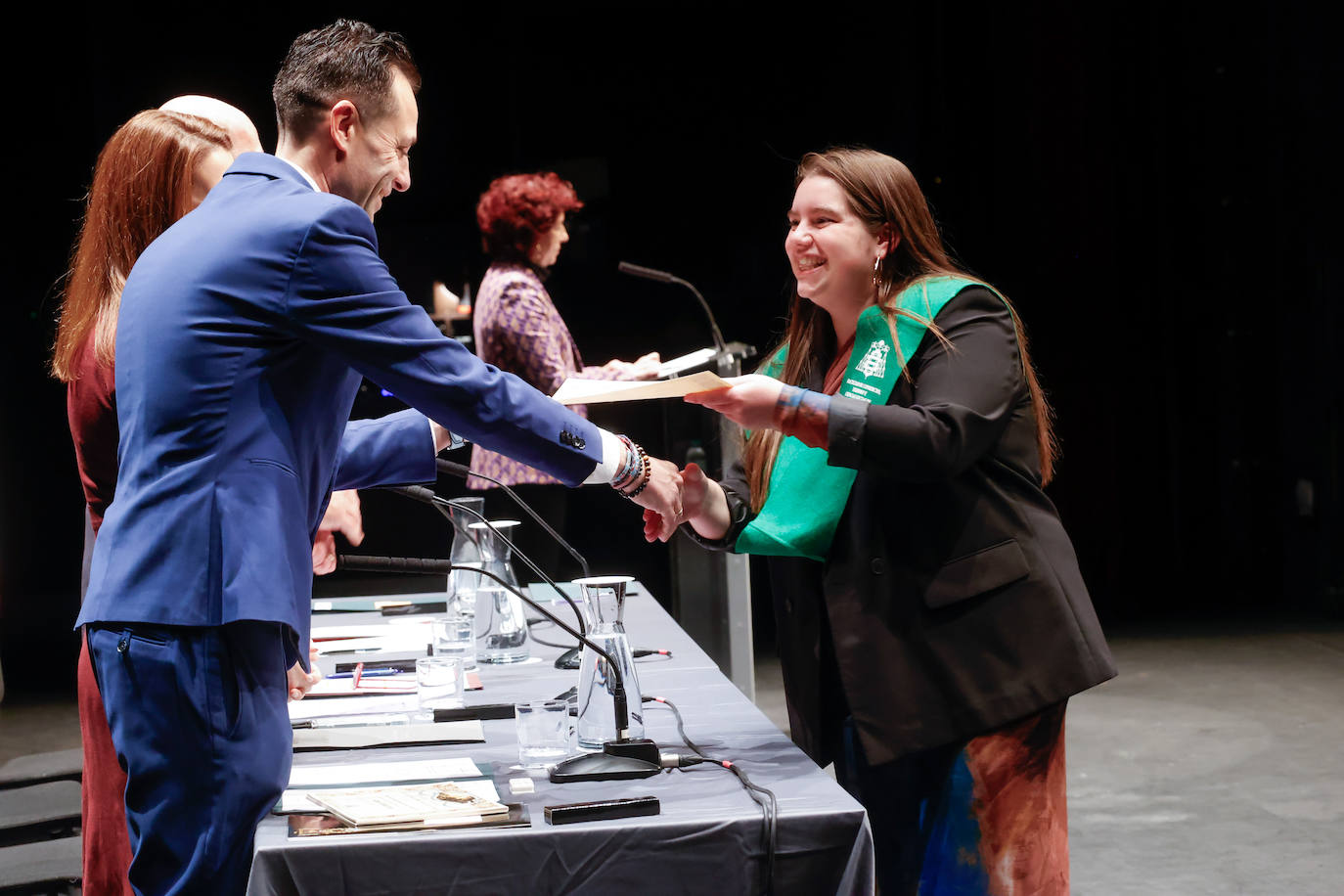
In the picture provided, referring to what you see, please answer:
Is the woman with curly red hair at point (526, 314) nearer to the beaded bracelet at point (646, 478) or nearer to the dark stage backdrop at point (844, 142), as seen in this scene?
the beaded bracelet at point (646, 478)

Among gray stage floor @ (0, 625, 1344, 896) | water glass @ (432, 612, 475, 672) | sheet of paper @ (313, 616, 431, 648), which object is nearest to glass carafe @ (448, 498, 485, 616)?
water glass @ (432, 612, 475, 672)

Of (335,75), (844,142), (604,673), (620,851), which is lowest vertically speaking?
(620,851)

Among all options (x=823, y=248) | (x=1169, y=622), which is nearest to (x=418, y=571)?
(x=823, y=248)

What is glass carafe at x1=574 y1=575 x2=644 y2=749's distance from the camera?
1.52 m

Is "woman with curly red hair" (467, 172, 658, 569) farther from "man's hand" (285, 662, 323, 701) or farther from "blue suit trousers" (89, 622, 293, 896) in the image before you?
"blue suit trousers" (89, 622, 293, 896)

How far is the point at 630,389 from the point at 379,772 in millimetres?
555

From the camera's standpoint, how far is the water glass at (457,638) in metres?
2.12

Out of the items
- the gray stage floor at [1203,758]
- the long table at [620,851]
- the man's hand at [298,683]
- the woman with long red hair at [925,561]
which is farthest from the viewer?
the gray stage floor at [1203,758]

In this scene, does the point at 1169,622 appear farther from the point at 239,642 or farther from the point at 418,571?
the point at 239,642

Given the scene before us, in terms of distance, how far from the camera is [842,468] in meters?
1.76

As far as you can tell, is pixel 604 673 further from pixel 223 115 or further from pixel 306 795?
pixel 223 115

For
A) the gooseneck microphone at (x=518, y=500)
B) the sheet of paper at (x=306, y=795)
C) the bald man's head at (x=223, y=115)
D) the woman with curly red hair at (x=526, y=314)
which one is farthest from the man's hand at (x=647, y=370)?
the sheet of paper at (x=306, y=795)

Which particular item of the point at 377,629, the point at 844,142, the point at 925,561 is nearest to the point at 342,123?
the point at 925,561

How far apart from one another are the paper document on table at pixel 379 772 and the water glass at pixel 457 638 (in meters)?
0.59
